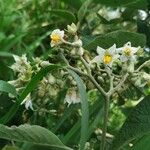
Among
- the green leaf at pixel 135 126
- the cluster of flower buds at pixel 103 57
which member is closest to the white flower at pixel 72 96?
the cluster of flower buds at pixel 103 57

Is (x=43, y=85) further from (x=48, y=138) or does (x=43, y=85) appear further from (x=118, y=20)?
(x=118, y=20)

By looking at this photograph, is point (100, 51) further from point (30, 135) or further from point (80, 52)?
point (30, 135)

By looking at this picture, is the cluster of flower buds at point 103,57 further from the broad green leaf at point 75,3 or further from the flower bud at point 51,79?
the broad green leaf at point 75,3

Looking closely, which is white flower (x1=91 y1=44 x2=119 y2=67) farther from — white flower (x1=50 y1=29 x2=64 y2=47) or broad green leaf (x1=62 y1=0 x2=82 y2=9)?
broad green leaf (x1=62 y1=0 x2=82 y2=9)

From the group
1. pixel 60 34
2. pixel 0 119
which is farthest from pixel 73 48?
pixel 0 119

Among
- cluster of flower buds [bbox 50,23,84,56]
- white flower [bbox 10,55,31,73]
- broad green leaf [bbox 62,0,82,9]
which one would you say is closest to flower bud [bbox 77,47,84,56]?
cluster of flower buds [bbox 50,23,84,56]

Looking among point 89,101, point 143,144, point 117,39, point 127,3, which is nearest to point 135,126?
point 143,144

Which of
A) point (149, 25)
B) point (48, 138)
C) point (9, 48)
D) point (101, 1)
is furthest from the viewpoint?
point (9, 48)
